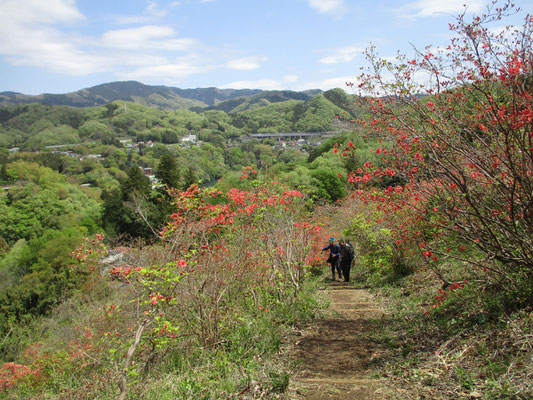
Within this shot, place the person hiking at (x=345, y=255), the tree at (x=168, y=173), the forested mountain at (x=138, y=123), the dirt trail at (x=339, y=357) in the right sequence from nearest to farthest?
the dirt trail at (x=339, y=357)
the person hiking at (x=345, y=255)
the tree at (x=168, y=173)
the forested mountain at (x=138, y=123)

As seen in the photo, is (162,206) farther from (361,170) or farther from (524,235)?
(524,235)

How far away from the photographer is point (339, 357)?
11.9 ft

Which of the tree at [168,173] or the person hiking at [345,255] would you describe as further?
the tree at [168,173]

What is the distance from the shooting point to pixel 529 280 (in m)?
3.15

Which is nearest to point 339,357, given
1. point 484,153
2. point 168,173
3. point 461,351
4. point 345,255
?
point 461,351

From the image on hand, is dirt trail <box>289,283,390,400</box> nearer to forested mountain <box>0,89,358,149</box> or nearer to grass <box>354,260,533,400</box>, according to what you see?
grass <box>354,260,533,400</box>

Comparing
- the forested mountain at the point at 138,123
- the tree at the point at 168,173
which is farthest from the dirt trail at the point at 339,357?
the forested mountain at the point at 138,123

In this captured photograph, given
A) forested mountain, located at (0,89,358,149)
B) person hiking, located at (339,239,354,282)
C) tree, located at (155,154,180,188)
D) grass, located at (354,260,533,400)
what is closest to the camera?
grass, located at (354,260,533,400)

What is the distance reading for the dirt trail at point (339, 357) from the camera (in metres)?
2.86

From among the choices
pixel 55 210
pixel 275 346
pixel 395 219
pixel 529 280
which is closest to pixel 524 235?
pixel 529 280

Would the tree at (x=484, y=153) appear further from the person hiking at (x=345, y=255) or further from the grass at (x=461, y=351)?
the person hiking at (x=345, y=255)

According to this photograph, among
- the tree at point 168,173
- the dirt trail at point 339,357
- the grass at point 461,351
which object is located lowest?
the dirt trail at point 339,357

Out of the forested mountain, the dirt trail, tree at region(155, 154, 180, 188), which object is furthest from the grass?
the forested mountain

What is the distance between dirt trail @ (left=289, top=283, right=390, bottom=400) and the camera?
286 cm
